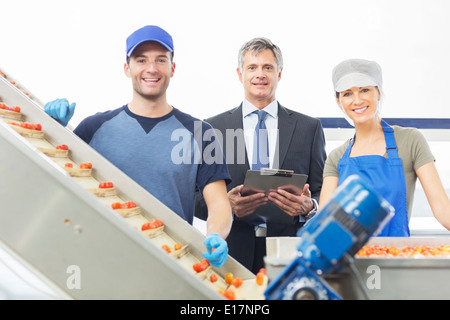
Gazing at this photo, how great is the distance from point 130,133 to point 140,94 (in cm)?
20

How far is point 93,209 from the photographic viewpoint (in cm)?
104

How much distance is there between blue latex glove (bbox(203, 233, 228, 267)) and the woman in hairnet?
2.22 ft

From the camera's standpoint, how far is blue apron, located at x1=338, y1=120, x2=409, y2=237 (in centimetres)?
201

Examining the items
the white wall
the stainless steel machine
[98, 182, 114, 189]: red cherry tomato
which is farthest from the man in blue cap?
the white wall

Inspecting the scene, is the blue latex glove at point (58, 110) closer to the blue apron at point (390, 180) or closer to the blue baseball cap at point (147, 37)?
the blue baseball cap at point (147, 37)

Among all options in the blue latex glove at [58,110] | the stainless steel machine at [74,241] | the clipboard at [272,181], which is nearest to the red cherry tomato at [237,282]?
the stainless steel machine at [74,241]

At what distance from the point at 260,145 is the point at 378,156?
2.52ft

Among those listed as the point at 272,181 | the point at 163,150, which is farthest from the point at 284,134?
the point at 163,150

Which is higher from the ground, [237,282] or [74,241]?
[74,241]

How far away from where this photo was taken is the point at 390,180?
2.02 m

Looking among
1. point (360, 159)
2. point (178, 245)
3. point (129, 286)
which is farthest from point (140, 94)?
point (129, 286)

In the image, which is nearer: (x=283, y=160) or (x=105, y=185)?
(x=105, y=185)

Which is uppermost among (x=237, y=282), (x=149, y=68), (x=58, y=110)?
(x=149, y=68)

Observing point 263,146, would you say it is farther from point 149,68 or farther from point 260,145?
point 149,68
